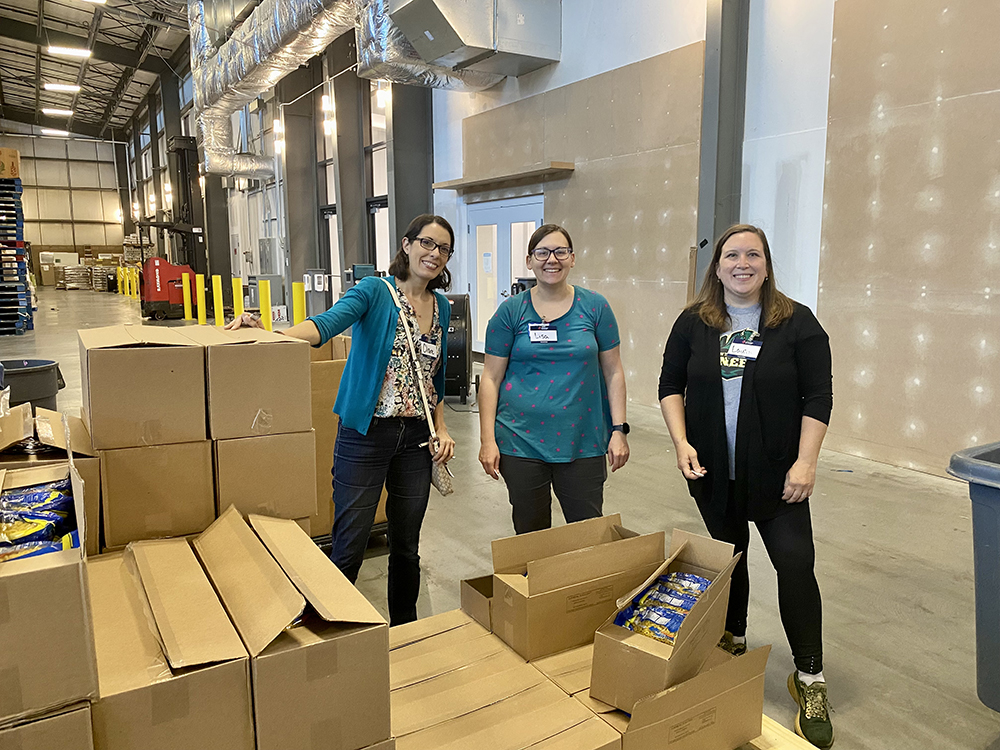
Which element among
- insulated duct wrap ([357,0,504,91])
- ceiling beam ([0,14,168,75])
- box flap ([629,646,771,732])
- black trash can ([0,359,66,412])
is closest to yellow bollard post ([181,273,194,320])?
ceiling beam ([0,14,168,75])

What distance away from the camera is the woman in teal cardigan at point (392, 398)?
2.02m

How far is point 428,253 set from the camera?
79.8 inches

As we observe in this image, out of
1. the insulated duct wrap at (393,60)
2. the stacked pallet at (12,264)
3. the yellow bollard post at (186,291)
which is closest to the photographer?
the insulated duct wrap at (393,60)

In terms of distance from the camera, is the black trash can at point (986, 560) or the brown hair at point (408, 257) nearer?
the black trash can at point (986, 560)

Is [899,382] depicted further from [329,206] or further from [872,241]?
[329,206]

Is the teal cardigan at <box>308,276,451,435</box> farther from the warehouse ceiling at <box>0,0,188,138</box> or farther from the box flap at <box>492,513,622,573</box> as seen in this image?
the warehouse ceiling at <box>0,0,188,138</box>

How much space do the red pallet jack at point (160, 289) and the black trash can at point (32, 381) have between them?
28.5 ft

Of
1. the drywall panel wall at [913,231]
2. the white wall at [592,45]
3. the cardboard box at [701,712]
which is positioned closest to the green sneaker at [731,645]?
the cardboard box at [701,712]

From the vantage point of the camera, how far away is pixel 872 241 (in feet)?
14.7

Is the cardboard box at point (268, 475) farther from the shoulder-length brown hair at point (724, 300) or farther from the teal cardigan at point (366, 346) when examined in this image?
the shoulder-length brown hair at point (724, 300)

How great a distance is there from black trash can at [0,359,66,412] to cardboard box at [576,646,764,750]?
4014 mm

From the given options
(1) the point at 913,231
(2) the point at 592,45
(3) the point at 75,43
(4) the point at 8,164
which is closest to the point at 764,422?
(1) the point at 913,231

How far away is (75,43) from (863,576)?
19.0 m

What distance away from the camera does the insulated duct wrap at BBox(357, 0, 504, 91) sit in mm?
7117
